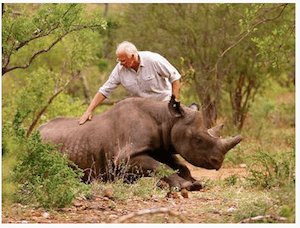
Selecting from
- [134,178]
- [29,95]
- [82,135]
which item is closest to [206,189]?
[134,178]

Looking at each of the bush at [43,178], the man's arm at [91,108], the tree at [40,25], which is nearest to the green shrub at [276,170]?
the bush at [43,178]

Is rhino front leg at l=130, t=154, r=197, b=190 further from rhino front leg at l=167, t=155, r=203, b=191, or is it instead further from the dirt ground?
the dirt ground

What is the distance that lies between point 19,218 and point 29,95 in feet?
27.4

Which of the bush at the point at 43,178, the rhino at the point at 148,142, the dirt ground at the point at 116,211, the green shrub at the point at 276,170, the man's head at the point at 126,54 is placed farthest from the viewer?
the man's head at the point at 126,54

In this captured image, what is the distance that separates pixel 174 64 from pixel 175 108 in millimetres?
9030

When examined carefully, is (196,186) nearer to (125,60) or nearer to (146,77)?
(146,77)

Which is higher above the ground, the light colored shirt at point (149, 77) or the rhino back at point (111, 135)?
the light colored shirt at point (149, 77)

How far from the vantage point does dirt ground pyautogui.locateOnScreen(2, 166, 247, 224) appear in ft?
26.2

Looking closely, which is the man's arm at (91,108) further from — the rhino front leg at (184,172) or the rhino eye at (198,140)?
the rhino eye at (198,140)

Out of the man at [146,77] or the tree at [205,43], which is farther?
the tree at [205,43]

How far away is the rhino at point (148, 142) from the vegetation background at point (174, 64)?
1.32ft

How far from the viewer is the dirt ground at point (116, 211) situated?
800 cm

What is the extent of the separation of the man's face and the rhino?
0.42 metres

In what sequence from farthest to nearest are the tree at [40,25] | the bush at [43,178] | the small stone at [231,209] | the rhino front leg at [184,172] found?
the rhino front leg at [184,172] → the tree at [40,25] → the bush at [43,178] → the small stone at [231,209]
